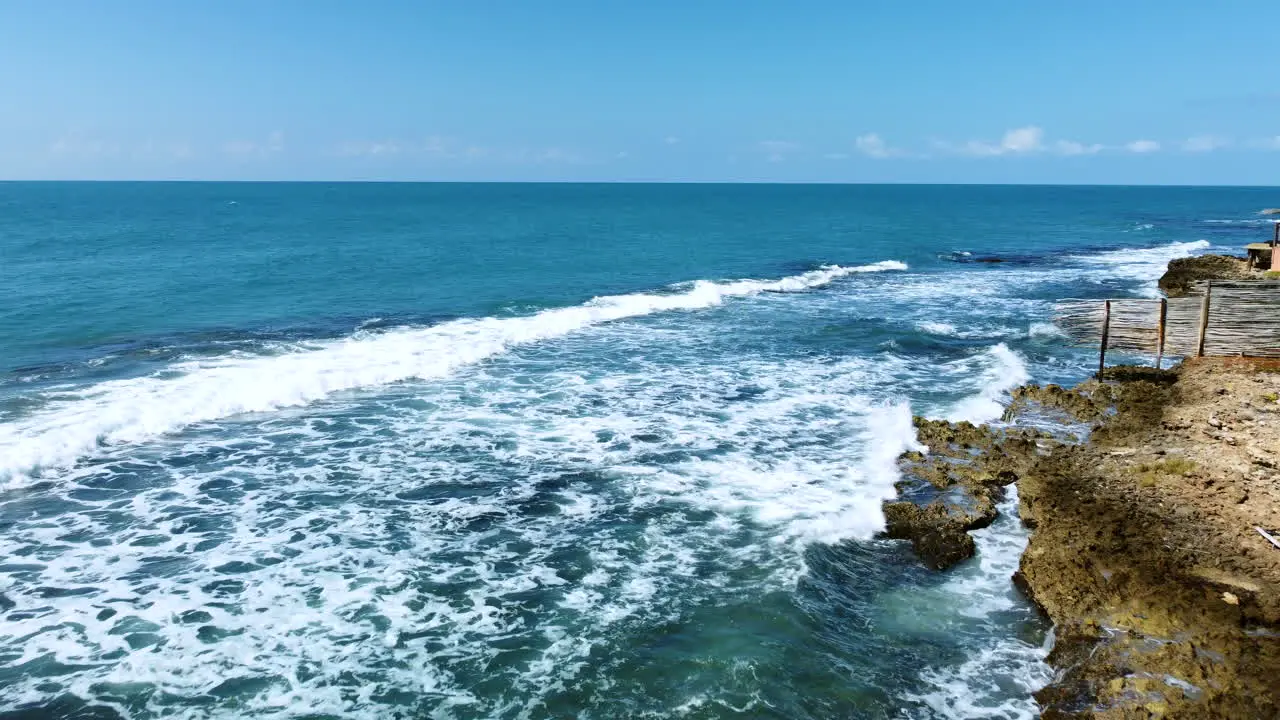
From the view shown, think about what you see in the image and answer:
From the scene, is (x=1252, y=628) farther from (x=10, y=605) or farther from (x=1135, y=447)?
(x=10, y=605)

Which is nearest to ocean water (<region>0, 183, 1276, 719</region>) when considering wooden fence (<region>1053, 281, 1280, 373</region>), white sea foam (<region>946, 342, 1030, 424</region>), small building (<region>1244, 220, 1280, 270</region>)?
white sea foam (<region>946, 342, 1030, 424</region>)

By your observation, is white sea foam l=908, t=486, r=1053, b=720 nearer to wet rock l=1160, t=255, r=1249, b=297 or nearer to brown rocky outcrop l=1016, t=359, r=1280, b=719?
brown rocky outcrop l=1016, t=359, r=1280, b=719

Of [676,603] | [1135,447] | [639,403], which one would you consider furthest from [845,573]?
[639,403]

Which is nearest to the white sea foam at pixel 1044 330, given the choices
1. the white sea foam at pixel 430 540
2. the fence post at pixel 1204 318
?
the fence post at pixel 1204 318

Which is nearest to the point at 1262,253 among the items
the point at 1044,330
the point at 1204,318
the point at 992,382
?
the point at 1044,330

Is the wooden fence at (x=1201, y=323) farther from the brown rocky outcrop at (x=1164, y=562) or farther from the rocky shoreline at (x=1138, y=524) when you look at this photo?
the brown rocky outcrop at (x=1164, y=562)

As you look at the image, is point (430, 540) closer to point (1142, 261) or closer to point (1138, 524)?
point (1138, 524)
